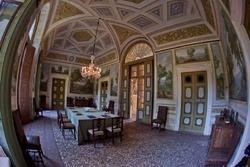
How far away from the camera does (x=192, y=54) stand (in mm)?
7961

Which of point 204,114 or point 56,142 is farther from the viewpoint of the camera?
point 204,114

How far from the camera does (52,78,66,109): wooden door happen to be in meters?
15.6

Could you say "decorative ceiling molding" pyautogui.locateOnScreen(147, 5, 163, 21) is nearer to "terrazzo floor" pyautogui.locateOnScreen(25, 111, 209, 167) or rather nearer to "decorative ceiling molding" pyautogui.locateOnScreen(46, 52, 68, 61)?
"terrazzo floor" pyautogui.locateOnScreen(25, 111, 209, 167)

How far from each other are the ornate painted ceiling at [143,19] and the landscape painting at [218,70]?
51 centimetres

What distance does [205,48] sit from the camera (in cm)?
752

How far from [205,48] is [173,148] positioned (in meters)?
4.38

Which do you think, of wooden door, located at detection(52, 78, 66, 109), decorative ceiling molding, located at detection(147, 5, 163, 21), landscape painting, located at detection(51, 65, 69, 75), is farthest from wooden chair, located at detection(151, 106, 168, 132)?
landscape painting, located at detection(51, 65, 69, 75)

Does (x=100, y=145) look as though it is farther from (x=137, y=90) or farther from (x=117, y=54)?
(x=117, y=54)

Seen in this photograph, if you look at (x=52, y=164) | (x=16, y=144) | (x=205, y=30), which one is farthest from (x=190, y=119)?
(x=16, y=144)

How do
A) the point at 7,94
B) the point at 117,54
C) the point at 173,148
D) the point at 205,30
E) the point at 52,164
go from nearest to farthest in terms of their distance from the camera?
the point at 7,94 < the point at 52,164 < the point at 173,148 < the point at 205,30 < the point at 117,54

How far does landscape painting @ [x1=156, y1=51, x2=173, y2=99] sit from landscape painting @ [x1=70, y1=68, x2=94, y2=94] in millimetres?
9312

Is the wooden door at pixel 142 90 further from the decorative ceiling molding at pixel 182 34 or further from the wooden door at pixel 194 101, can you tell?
the wooden door at pixel 194 101

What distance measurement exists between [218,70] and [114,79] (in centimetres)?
724

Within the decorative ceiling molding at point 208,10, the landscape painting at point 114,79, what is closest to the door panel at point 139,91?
the landscape painting at point 114,79
